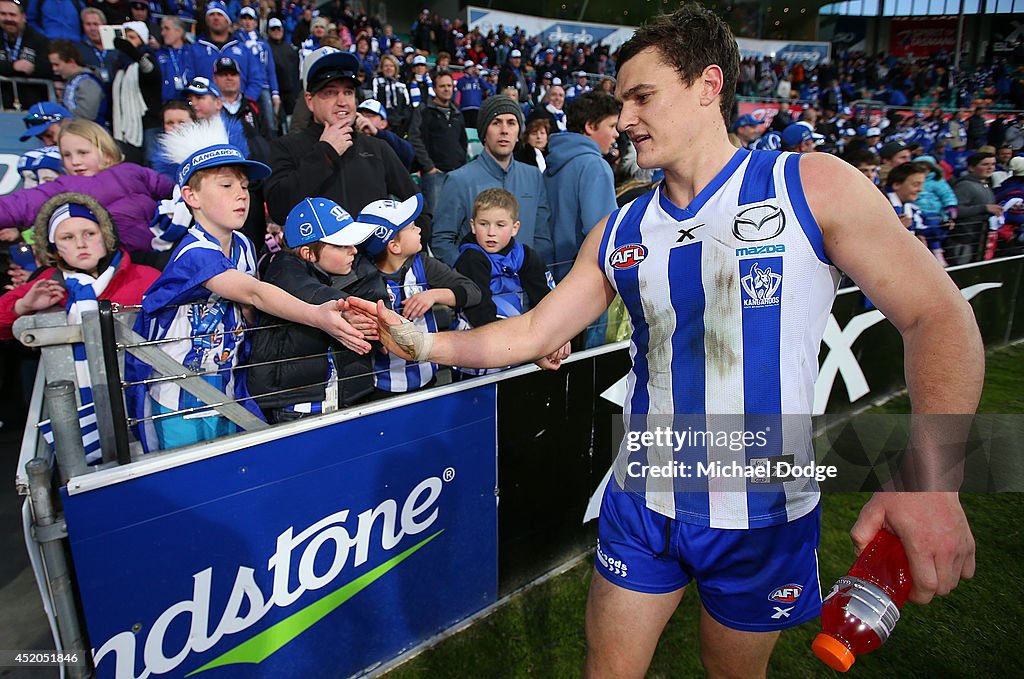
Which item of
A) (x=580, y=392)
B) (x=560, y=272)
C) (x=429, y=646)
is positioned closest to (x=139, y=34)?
(x=560, y=272)

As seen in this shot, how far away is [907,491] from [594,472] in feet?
7.97

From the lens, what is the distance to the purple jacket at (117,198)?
3.81 m

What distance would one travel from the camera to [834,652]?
1301mm

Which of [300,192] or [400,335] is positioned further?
[300,192]

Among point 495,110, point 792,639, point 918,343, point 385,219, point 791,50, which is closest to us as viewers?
point 918,343

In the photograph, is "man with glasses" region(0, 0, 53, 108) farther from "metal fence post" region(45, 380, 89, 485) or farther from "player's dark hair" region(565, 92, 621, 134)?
"metal fence post" region(45, 380, 89, 485)

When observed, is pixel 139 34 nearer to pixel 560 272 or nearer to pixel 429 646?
pixel 560 272

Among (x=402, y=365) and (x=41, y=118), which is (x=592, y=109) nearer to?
(x=402, y=365)

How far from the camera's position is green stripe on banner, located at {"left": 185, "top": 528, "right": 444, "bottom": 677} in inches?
98.1

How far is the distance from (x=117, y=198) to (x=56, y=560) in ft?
8.36

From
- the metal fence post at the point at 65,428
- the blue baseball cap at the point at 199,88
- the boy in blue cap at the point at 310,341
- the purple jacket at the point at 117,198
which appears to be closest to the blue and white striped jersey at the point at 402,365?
the boy in blue cap at the point at 310,341

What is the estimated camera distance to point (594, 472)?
3.77m

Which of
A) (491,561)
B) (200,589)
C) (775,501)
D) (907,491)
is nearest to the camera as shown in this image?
(907,491)

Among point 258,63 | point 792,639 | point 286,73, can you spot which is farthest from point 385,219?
point 286,73
